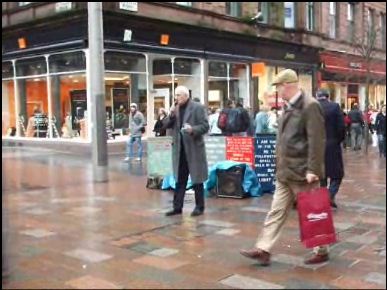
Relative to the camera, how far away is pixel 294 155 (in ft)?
16.1

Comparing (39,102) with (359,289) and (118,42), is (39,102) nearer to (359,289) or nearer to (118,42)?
(118,42)

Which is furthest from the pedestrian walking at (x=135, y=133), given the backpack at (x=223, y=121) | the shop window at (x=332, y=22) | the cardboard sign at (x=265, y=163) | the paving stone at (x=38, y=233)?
the shop window at (x=332, y=22)

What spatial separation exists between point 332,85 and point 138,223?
79.3 ft

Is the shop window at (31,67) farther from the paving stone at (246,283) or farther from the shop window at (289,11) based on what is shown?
the paving stone at (246,283)

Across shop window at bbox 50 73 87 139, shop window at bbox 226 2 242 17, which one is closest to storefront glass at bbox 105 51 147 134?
shop window at bbox 50 73 87 139

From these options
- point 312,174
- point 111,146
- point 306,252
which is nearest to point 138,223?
point 306,252

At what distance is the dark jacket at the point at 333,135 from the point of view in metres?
7.36

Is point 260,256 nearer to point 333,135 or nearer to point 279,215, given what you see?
point 279,215

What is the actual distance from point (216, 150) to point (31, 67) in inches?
471

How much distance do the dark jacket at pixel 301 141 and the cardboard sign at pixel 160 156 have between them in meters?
4.62

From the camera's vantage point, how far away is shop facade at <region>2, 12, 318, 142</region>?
17.6m

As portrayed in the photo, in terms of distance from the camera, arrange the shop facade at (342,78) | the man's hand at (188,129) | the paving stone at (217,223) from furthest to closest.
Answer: the shop facade at (342,78) → the man's hand at (188,129) → the paving stone at (217,223)

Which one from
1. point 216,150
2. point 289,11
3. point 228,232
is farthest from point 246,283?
point 289,11

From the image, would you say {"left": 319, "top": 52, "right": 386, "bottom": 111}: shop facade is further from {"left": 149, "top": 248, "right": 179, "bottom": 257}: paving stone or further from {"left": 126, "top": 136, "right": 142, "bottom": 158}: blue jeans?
{"left": 149, "top": 248, "right": 179, "bottom": 257}: paving stone
